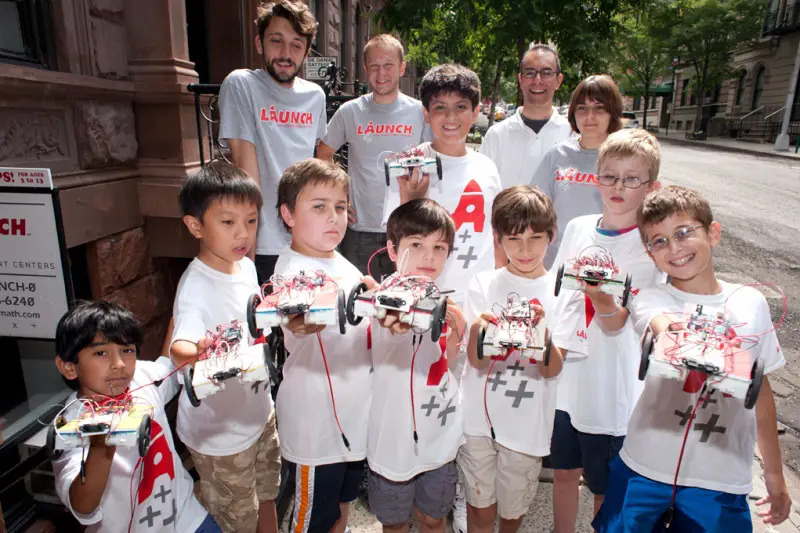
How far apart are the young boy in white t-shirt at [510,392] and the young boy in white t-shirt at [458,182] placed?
28 centimetres

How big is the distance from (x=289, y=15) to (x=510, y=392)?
2.37 meters

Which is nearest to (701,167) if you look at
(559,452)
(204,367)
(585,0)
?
(585,0)

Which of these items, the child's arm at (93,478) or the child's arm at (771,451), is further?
the child's arm at (771,451)

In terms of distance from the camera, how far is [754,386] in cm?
141

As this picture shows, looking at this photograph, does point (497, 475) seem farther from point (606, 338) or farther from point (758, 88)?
point (758, 88)

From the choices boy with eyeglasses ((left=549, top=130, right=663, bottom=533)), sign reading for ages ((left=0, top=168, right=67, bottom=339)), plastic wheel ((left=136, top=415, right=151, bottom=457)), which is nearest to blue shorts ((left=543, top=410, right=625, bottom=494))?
boy with eyeglasses ((left=549, top=130, right=663, bottom=533))

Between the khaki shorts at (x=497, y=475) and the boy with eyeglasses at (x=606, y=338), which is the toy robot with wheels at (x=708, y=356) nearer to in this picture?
the boy with eyeglasses at (x=606, y=338)

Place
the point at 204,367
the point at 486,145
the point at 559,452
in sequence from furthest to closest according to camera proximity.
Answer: the point at 486,145
the point at 559,452
the point at 204,367

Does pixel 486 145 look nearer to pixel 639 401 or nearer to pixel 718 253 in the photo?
pixel 639 401

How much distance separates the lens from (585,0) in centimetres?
523

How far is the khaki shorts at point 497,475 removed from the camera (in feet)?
6.88

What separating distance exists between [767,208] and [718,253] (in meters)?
4.22

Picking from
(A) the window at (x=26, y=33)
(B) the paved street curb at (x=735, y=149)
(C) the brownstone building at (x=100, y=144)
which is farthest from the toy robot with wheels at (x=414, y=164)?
(B) the paved street curb at (x=735, y=149)

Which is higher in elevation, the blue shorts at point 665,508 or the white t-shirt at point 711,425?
the white t-shirt at point 711,425
